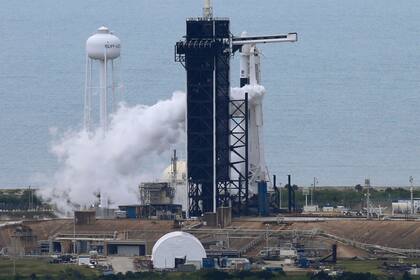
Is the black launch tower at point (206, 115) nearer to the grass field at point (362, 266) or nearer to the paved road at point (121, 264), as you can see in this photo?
the paved road at point (121, 264)

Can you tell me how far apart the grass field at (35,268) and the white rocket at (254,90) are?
20.0 metres

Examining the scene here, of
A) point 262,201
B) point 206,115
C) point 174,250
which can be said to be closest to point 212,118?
point 206,115

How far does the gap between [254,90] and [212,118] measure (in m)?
4.61

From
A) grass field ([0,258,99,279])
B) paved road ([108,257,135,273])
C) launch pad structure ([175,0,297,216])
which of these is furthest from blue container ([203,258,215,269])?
launch pad structure ([175,0,297,216])

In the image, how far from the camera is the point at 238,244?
14000 cm

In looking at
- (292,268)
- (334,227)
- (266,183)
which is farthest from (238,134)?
(292,268)

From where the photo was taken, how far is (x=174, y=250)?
434 ft

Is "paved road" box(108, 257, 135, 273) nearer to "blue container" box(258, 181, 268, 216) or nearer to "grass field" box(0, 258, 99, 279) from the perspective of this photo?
"grass field" box(0, 258, 99, 279)

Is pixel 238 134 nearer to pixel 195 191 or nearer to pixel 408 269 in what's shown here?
pixel 195 191

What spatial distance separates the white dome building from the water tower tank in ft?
86.6

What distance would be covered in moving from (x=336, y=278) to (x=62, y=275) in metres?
12.8

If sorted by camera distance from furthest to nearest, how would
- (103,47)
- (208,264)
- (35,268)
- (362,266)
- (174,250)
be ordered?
1. (103,47)
2. (174,250)
3. (208,264)
4. (35,268)
5. (362,266)

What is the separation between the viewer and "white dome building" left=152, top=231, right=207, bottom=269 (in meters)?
132

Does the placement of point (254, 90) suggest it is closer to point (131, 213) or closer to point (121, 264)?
point (131, 213)
